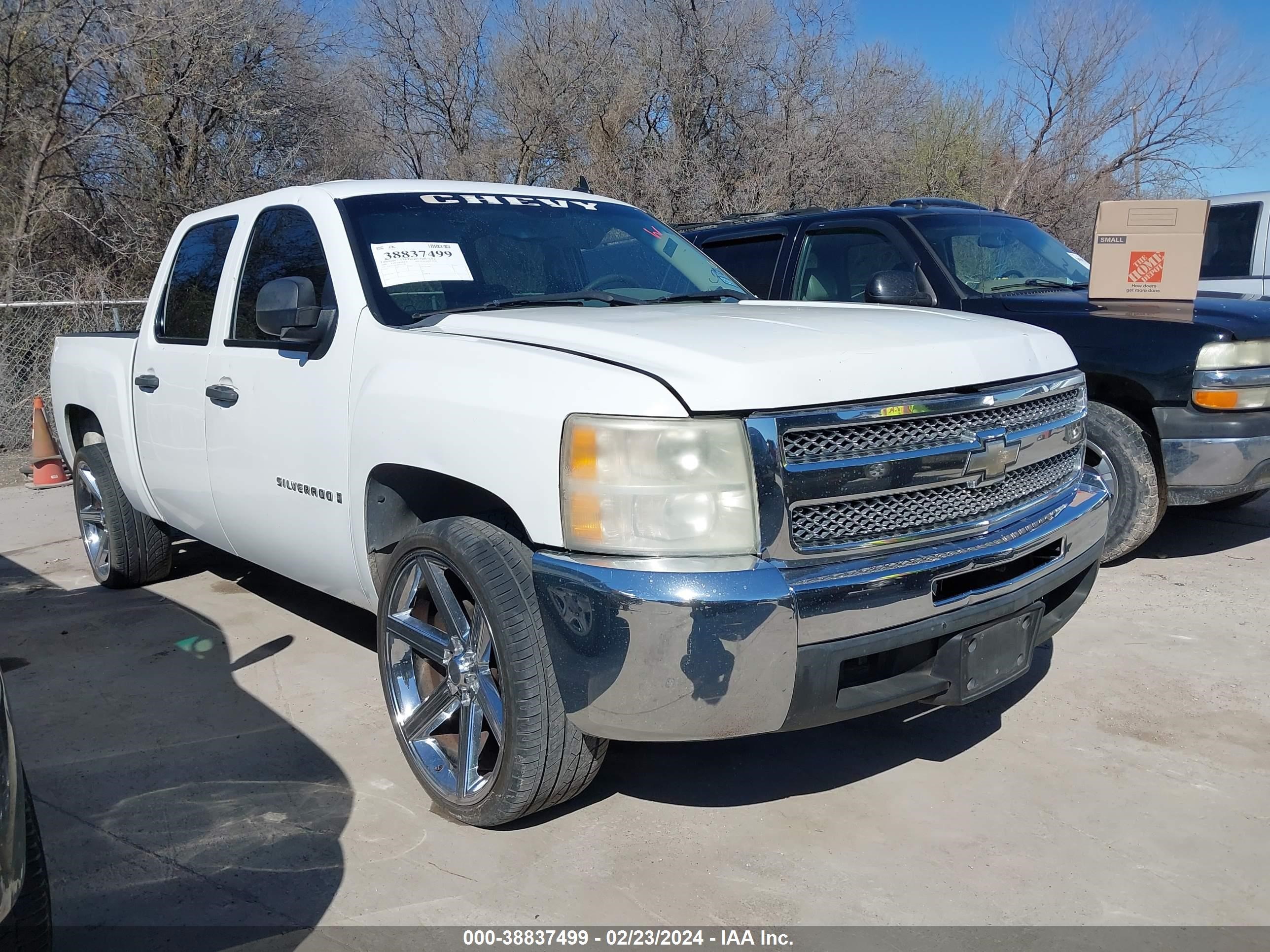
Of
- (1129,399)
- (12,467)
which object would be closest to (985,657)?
(1129,399)

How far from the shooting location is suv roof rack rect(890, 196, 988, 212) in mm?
6750

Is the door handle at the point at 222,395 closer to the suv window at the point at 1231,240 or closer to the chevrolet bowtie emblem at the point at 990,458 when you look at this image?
the chevrolet bowtie emblem at the point at 990,458

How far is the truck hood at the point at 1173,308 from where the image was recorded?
513 cm

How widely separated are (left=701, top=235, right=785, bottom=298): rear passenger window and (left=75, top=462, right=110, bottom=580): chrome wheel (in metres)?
3.74

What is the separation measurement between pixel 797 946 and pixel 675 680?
0.72m

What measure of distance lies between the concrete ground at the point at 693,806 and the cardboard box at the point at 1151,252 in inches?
70.5

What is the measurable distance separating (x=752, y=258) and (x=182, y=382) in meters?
3.65

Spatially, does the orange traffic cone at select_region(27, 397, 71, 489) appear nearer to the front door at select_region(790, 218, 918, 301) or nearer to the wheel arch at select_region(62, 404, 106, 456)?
the wheel arch at select_region(62, 404, 106, 456)

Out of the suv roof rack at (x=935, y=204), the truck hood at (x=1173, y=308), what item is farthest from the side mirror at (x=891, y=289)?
the suv roof rack at (x=935, y=204)

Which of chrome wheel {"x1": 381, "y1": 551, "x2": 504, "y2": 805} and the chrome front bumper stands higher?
the chrome front bumper

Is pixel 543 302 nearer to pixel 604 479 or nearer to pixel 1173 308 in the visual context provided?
pixel 604 479

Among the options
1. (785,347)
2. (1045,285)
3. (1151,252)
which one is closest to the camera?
(785,347)

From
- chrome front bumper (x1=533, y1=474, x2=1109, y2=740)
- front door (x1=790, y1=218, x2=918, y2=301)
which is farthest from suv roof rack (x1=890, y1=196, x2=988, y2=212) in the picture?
chrome front bumper (x1=533, y1=474, x2=1109, y2=740)

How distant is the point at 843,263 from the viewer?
6.43m
